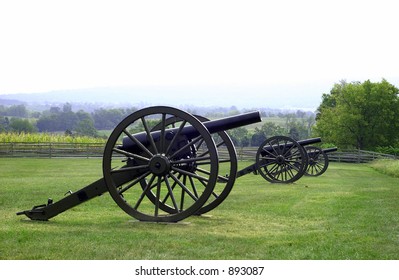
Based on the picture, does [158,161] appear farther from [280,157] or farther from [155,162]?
[280,157]

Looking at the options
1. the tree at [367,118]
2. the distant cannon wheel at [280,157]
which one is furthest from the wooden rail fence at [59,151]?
the distant cannon wheel at [280,157]

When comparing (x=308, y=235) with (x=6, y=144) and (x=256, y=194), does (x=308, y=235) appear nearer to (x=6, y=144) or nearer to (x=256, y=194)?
(x=256, y=194)

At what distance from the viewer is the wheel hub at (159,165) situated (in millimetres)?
12031

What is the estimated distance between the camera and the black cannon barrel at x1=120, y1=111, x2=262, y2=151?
1236cm

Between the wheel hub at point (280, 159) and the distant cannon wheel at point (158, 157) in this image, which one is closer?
the distant cannon wheel at point (158, 157)

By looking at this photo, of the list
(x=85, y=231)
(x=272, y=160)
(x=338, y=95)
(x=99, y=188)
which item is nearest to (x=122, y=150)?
(x=99, y=188)

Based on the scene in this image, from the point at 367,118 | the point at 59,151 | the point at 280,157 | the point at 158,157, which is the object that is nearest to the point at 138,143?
the point at 158,157

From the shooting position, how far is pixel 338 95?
2977 inches

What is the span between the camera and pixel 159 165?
12.1 metres

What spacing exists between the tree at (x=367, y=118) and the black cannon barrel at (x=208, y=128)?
169ft

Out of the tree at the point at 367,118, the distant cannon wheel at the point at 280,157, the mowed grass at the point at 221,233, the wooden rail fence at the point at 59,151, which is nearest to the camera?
the mowed grass at the point at 221,233

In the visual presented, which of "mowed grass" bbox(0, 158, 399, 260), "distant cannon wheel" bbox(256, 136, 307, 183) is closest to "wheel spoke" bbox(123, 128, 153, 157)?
"mowed grass" bbox(0, 158, 399, 260)

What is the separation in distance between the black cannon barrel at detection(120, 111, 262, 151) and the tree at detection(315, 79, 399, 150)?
51.6 metres

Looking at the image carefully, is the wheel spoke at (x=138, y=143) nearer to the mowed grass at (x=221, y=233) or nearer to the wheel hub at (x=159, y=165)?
the wheel hub at (x=159, y=165)
